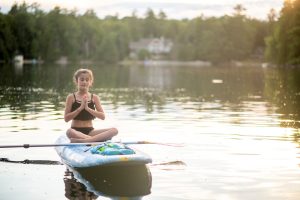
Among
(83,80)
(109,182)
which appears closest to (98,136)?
(83,80)

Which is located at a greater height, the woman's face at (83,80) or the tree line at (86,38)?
the tree line at (86,38)

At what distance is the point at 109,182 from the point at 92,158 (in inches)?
24.4

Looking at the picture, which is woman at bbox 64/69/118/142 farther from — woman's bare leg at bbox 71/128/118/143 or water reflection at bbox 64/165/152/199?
water reflection at bbox 64/165/152/199

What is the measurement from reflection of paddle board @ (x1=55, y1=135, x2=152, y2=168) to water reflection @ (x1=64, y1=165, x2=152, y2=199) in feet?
1.06

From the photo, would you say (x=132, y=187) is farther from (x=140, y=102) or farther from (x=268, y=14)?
(x=268, y=14)

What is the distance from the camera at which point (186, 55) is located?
198 m

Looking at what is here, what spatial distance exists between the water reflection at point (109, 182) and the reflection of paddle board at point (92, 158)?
323mm

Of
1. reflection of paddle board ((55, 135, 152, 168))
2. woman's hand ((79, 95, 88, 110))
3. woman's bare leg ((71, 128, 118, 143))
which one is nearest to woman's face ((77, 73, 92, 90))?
woman's hand ((79, 95, 88, 110))

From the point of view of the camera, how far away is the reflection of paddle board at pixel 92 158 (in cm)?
1360

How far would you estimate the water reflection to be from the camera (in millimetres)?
13062

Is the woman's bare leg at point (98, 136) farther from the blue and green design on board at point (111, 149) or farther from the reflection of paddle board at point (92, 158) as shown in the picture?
the blue and green design on board at point (111, 149)

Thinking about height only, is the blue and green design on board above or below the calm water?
above

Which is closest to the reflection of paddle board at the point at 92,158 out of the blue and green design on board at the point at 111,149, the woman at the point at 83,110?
the blue and green design on board at the point at 111,149

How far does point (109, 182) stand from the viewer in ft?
46.0
